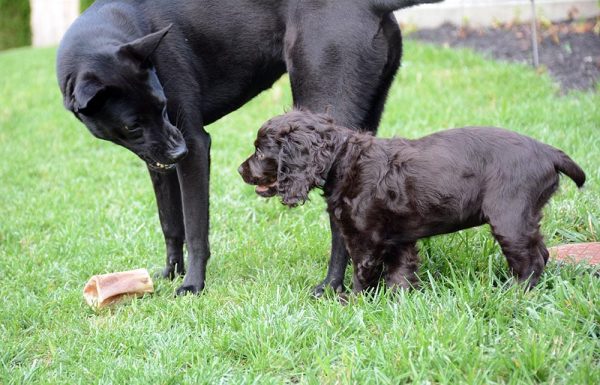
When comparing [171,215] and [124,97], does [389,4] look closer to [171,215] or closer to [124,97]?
[124,97]

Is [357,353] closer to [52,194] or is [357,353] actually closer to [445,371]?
[445,371]

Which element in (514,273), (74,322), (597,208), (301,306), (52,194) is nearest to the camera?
(514,273)

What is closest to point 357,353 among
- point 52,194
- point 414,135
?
point 414,135

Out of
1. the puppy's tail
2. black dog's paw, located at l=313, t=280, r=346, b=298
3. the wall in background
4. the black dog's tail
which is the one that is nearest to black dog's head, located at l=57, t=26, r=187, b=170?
black dog's paw, located at l=313, t=280, r=346, b=298

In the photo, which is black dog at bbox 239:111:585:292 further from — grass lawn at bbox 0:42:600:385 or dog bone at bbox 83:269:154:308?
dog bone at bbox 83:269:154:308

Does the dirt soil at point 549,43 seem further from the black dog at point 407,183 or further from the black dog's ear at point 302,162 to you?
the black dog's ear at point 302,162

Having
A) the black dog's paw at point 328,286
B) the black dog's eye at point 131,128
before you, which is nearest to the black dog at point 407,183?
the black dog's paw at point 328,286

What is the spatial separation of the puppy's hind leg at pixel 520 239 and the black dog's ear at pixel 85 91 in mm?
1976

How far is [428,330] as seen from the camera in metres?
2.77

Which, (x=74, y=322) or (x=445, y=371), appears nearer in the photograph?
(x=445, y=371)

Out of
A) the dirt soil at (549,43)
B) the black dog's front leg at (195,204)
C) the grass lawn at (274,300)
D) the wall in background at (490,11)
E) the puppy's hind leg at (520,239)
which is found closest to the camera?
the grass lawn at (274,300)

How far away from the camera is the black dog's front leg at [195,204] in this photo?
13.0 feet

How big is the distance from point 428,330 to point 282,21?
1954mm

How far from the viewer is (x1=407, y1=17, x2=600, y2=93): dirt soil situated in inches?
310
